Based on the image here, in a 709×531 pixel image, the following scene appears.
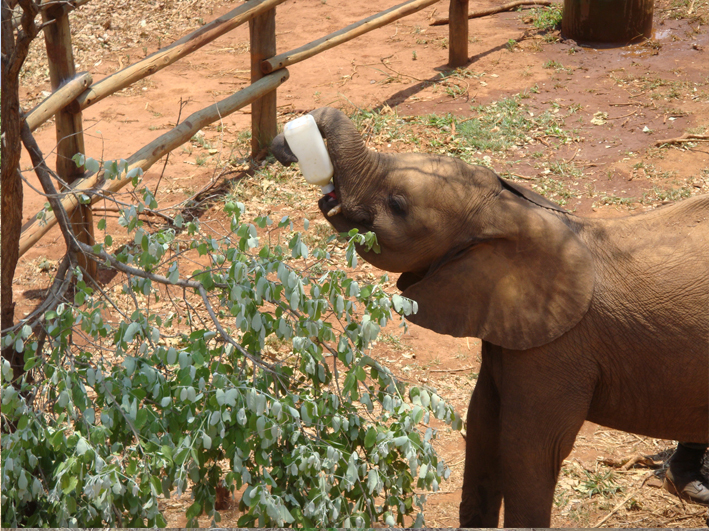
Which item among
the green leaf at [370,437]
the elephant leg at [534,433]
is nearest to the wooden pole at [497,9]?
the elephant leg at [534,433]

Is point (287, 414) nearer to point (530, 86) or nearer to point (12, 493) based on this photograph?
point (12, 493)

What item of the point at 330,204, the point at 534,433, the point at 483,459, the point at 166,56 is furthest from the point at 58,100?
the point at 534,433

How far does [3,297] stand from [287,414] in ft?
4.54

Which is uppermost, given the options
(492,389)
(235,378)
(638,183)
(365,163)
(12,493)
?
(365,163)

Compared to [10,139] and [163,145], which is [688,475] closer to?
[10,139]

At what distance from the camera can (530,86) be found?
9.04 m

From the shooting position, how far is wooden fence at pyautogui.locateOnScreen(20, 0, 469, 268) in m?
5.84

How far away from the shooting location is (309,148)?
118 inches

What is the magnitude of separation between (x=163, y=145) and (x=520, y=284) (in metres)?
4.62

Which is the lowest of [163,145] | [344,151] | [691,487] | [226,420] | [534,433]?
[691,487]

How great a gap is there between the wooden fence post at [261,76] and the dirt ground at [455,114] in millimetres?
268

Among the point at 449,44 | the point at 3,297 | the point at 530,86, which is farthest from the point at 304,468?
the point at 449,44

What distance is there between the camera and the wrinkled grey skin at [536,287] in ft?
9.95

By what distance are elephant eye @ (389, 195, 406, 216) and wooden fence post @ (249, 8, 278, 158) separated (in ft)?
17.2
